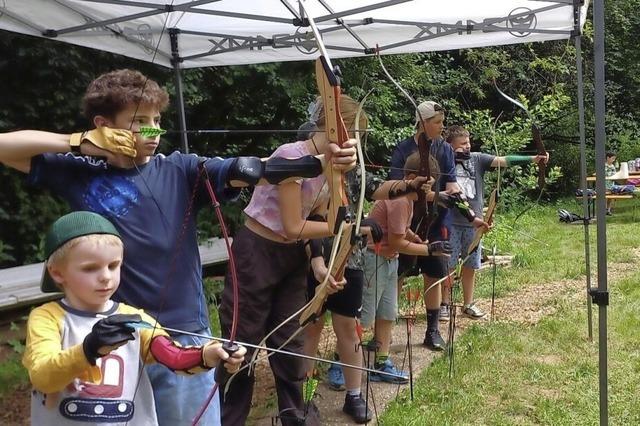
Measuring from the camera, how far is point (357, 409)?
9.02ft

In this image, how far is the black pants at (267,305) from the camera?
2.23 meters

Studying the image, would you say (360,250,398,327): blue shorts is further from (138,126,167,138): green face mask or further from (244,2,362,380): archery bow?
(138,126,167,138): green face mask

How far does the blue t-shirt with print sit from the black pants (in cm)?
68

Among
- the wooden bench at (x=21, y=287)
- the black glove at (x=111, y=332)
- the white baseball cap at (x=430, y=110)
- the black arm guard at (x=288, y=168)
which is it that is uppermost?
the white baseball cap at (x=430, y=110)

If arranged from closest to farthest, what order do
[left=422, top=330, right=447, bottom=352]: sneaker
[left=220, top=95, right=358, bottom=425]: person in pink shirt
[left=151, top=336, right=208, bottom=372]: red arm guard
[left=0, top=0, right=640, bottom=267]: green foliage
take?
1. [left=151, top=336, right=208, bottom=372]: red arm guard
2. [left=220, top=95, right=358, bottom=425]: person in pink shirt
3. [left=422, top=330, right=447, bottom=352]: sneaker
4. [left=0, top=0, right=640, bottom=267]: green foliage

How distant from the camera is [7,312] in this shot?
391cm

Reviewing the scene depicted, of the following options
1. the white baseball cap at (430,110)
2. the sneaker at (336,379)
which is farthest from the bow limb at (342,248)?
the sneaker at (336,379)

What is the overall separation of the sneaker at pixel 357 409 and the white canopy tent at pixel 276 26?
128 cm

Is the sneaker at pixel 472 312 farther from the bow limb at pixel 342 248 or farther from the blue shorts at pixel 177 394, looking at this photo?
the blue shorts at pixel 177 394

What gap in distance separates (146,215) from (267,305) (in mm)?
859

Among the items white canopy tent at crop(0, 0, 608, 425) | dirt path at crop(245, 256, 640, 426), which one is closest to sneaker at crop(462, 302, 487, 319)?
dirt path at crop(245, 256, 640, 426)

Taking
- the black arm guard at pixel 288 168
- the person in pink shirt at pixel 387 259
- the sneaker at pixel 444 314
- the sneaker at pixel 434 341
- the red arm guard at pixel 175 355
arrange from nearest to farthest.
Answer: the red arm guard at pixel 175 355
the black arm guard at pixel 288 168
the person in pink shirt at pixel 387 259
the sneaker at pixel 434 341
the sneaker at pixel 444 314

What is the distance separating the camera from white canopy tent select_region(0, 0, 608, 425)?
3.09 meters

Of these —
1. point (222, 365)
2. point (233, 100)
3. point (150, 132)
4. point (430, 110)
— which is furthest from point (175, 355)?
point (233, 100)
